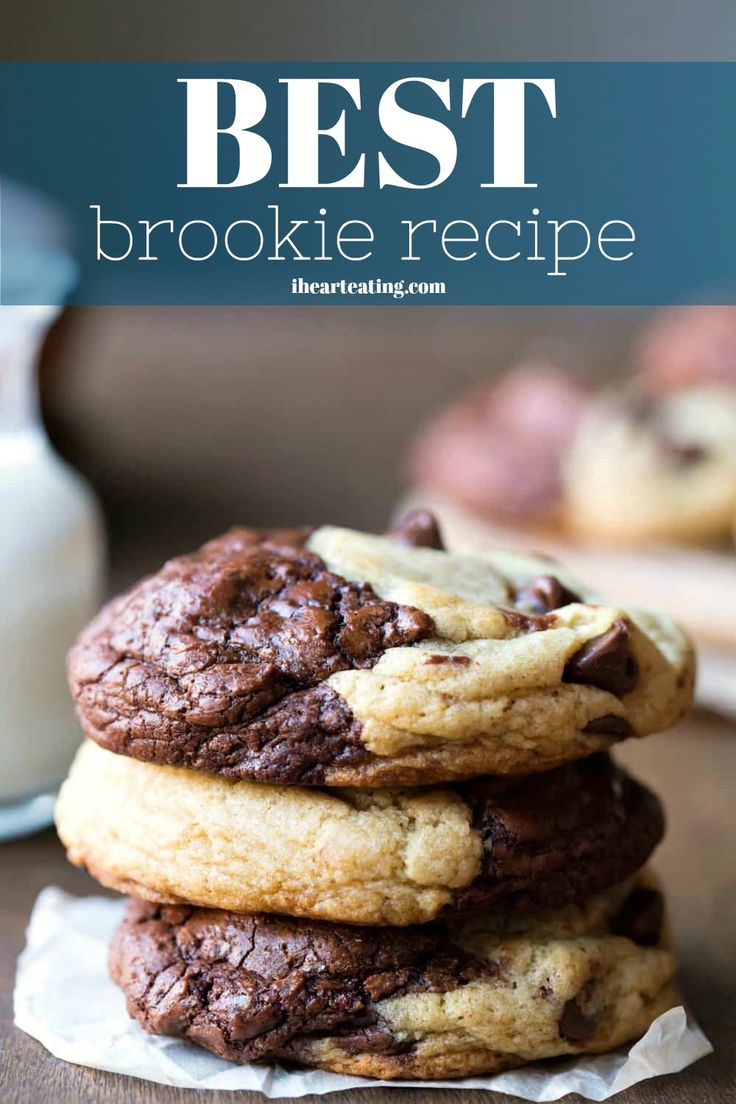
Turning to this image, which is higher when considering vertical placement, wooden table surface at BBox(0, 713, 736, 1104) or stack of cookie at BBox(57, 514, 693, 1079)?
stack of cookie at BBox(57, 514, 693, 1079)

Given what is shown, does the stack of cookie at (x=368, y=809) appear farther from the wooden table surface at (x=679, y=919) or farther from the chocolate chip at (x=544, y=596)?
the wooden table surface at (x=679, y=919)

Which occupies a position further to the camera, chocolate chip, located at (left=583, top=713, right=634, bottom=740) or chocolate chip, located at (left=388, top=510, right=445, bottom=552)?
chocolate chip, located at (left=388, top=510, right=445, bottom=552)

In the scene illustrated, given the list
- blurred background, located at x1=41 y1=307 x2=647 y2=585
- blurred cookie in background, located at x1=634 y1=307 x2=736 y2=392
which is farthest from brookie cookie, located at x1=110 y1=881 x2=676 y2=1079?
blurred background, located at x1=41 y1=307 x2=647 y2=585

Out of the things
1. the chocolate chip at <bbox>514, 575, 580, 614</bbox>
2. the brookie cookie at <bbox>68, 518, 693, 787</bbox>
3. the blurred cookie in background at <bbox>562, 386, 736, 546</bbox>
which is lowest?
the brookie cookie at <bbox>68, 518, 693, 787</bbox>

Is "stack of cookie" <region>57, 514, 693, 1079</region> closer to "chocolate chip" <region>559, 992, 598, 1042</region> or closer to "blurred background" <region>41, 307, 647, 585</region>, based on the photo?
"chocolate chip" <region>559, 992, 598, 1042</region>

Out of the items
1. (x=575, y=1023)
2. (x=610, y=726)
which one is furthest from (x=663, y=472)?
(x=575, y=1023)

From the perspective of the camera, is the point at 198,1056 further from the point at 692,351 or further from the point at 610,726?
the point at 692,351

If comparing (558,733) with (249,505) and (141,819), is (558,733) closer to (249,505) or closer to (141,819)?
(141,819)
